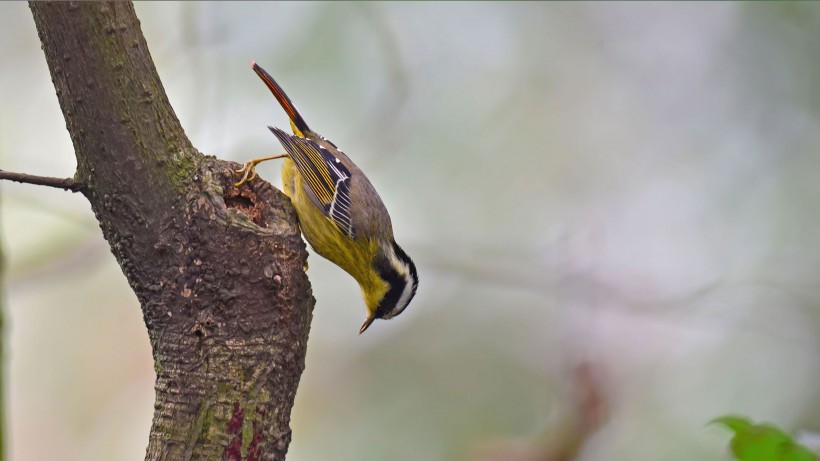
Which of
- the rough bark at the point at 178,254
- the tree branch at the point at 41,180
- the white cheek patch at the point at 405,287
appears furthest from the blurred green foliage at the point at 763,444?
the white cheek patch at the point at 405,287

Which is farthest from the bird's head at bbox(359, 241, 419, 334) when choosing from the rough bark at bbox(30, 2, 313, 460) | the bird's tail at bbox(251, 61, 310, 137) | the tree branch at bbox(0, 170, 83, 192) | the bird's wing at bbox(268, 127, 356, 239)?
the tree branch at bbox(0, 170, 83, 192)

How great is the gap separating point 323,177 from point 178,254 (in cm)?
150

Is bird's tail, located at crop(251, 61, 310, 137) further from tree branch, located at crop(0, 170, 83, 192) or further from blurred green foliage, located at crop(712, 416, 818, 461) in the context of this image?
blurred green foliage, located at crop(712, 416, 818, 461)

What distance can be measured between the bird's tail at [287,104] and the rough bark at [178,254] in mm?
1488

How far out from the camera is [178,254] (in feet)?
6.54

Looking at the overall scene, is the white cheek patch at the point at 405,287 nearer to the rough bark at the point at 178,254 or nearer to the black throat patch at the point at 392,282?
the black throat patch at the point at 392,282

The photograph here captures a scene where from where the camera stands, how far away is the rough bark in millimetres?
1888

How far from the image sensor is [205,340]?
1990 mm

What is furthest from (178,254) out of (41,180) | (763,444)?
(763,444)

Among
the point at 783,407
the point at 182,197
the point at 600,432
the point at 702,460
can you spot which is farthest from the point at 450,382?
the point at 182,197

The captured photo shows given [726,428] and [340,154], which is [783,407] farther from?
[726,428]

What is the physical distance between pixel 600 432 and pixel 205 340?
104 cm

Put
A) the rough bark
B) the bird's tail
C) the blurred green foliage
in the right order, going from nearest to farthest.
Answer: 1. the blurred green foliage
2. the rough bark
3. the bird's tail

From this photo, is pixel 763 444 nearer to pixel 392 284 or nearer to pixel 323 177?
pixel 392 284
